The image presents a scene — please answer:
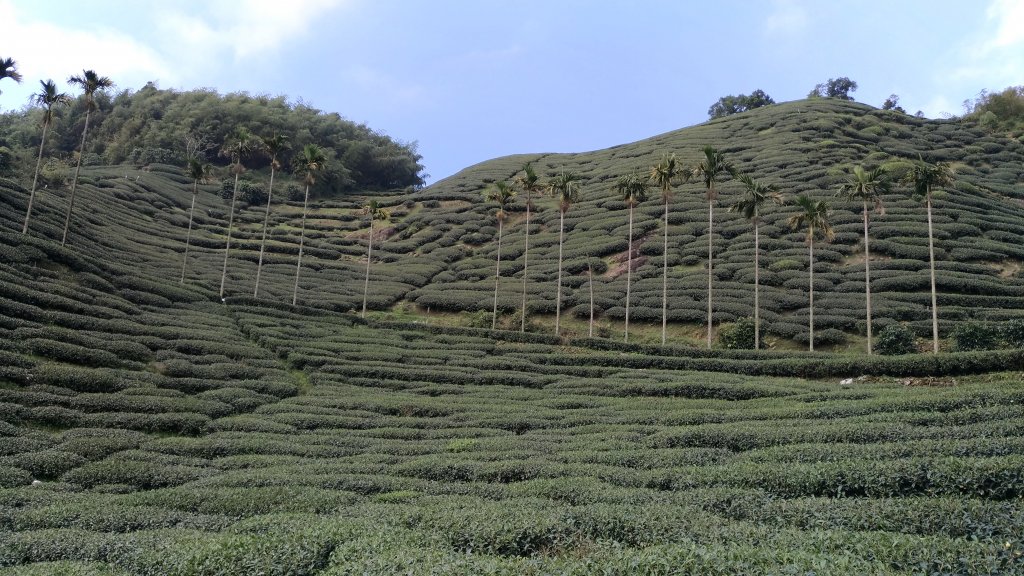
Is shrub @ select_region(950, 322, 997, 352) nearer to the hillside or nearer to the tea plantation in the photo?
the tea plantation

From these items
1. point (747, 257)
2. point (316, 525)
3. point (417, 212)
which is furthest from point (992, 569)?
point (417, 212)

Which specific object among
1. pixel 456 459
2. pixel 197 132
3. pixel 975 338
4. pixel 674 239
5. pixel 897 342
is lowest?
pixel 456 459

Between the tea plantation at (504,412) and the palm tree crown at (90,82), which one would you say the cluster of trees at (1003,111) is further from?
the palm tree crown at (90,82)

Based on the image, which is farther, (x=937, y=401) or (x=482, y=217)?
(x=482, y=217)

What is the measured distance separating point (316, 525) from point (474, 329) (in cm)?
3628

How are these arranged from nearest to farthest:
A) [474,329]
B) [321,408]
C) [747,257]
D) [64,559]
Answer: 1. [64,559]
2. [321,408]
3. [474,329]
4. [747,257]

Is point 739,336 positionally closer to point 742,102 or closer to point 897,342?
point 897,342

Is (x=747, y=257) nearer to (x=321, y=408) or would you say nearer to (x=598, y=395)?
(x=598, y=395)

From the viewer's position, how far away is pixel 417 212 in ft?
329

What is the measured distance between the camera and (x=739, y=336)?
4594 cm

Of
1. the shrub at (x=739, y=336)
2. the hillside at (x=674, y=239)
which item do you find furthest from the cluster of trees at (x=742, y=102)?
the shrub at (x=739, y=336)

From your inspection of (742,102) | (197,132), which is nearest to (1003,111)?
(742,102)

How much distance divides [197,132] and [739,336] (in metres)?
107

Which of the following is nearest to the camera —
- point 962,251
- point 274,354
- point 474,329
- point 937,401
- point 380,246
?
point 937,401
